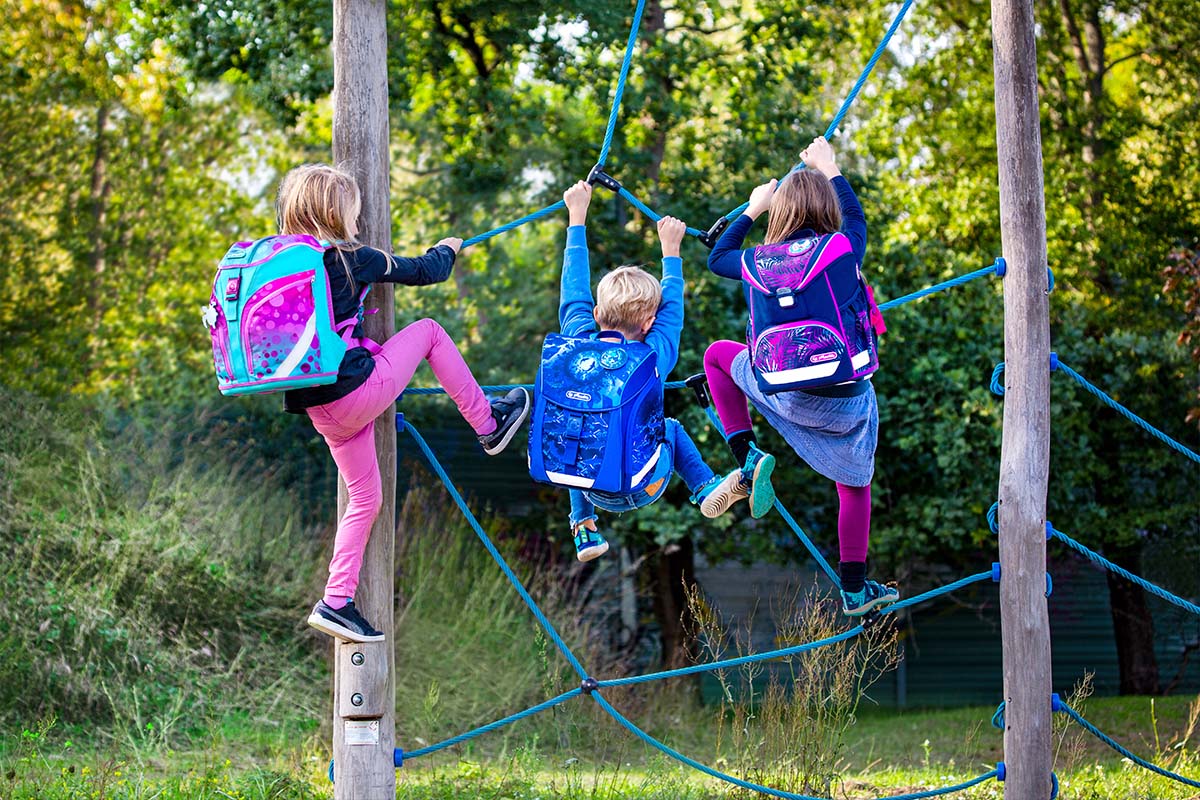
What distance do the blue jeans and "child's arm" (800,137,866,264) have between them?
850 mm

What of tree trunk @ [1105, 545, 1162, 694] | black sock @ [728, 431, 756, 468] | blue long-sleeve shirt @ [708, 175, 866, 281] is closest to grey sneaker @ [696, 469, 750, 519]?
black sock @ [728, 431, 756, 468]

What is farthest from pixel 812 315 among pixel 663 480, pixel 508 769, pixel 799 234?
pixel 508 769

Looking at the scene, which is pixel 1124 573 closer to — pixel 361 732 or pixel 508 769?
pixel 361 732

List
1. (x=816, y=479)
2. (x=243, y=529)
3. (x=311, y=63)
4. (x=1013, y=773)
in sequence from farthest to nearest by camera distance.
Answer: (x=816, y=479), (x=311, y=63), (x=243, y=529), (x=1013, y=773)

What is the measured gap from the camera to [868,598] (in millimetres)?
4484

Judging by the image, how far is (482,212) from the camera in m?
10.4

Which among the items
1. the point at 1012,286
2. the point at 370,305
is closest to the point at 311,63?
the point at 370,305

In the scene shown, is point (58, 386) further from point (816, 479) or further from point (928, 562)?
point (928, 562)

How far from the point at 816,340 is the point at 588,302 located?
0.81m

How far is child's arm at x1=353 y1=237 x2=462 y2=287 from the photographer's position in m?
4.16

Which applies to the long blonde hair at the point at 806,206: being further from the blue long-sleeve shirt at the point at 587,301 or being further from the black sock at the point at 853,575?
the black sock at the point at 853,575

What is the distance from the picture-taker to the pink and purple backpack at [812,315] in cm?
419

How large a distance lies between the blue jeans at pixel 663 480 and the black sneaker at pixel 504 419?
32 cm

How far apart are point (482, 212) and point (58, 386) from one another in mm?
3832
